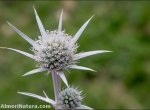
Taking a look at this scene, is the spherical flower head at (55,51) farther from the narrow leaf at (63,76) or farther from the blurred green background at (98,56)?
the blurred green background at (98,56)

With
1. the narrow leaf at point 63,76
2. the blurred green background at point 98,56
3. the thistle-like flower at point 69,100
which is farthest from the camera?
the blurred green background at point 98,56

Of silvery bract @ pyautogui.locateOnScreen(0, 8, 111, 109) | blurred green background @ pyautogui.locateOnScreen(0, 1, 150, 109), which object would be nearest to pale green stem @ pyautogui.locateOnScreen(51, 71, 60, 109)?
silvery bract @ pyautogui.locateOnScreen(0, 8, 111, 109)

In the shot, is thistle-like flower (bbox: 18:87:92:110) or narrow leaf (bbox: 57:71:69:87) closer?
narrow leaf (bbox: 57:71:69:87)

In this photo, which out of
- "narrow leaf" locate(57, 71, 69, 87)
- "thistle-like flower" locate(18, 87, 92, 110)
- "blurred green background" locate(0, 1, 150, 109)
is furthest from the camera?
"blurred green background" locate(0, 1, 150, 109)

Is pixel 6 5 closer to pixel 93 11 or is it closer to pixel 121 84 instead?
pixel 93 11

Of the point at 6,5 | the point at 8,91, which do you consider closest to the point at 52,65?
the point at 8,91

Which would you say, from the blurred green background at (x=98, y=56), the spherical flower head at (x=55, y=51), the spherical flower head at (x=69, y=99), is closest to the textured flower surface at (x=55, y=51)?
the spherical flower head at (x=55, y=51)

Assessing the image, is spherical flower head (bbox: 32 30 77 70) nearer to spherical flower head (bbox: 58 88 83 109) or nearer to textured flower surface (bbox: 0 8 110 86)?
textured flower surface (bbox: 0 8 110 86)
